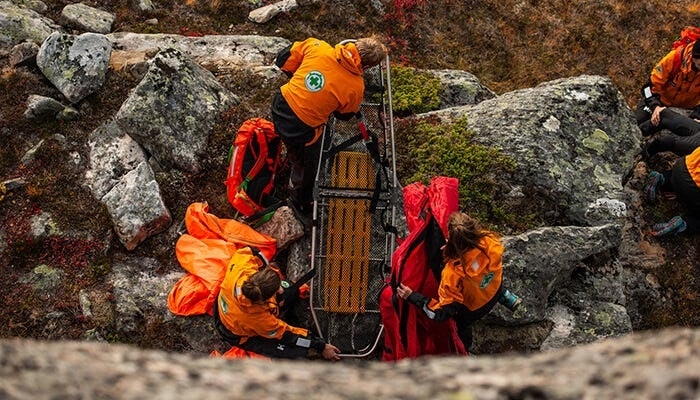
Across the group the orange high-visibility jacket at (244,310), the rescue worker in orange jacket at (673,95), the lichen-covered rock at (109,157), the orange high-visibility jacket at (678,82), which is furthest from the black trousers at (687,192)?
the lichen-covered rock at (109,157)

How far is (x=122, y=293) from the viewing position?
8.70m

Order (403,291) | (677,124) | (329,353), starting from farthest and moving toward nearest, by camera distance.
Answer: (677,124) < (329,353) < (403,291)

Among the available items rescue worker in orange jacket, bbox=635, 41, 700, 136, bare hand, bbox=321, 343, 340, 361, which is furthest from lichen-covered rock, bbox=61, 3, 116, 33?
rescue worker in orange jacket, bbox=635, 41, 700, 136

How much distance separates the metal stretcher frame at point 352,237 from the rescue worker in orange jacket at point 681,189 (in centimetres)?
455

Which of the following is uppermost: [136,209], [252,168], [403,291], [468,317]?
[252,168]

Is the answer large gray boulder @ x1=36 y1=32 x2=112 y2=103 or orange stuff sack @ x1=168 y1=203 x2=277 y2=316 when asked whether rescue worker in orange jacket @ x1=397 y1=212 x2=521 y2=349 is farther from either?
large gray boulder @ x1=36 y1=32 x2=112 y2=103

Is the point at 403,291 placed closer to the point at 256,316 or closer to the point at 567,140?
the point at 256,316

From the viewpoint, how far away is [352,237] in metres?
8.94

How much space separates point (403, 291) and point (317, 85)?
3.17 metres

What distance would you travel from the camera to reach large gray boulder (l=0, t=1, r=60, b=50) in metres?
11.3

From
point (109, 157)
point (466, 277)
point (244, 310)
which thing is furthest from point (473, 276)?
point (109, 157)

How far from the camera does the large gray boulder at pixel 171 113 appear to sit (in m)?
9.88

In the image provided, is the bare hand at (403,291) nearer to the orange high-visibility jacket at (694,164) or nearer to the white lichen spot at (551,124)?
the white lichen spot at (551,124)

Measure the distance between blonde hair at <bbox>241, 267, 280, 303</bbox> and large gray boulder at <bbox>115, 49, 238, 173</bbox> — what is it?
3800 millimetres
